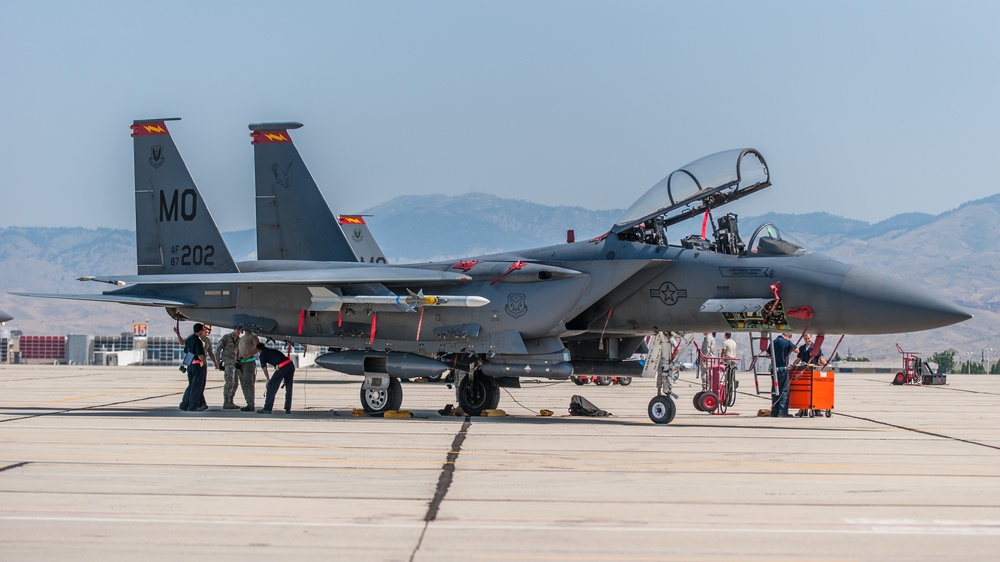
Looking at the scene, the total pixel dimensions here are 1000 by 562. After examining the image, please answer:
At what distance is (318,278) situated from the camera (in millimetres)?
13898

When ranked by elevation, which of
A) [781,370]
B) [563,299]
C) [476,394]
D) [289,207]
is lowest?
[476,394]

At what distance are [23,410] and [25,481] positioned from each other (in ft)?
25.0

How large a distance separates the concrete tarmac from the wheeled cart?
106cm

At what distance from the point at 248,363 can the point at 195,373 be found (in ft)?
2.54

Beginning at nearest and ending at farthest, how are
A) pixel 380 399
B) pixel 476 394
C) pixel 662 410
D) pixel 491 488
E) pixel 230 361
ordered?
pixel 491 488, pixel 662 410, pixel 380 399, pixel 476 394, pixel 230 361

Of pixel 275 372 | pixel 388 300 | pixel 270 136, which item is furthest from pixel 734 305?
pixel 270 136

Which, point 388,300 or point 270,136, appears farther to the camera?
point 270,136

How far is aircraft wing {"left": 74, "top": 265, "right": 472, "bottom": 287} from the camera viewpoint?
13875 millimetres

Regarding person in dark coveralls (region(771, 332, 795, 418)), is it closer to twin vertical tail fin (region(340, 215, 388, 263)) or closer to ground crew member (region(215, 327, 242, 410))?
ground crew member (region(215, 327, 242, 410))

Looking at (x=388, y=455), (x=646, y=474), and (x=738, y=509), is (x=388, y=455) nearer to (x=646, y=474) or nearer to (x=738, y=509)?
(x=646, y=474)

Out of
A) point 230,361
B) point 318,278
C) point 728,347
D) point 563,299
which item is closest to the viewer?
point 563,299

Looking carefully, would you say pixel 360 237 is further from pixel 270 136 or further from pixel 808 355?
pixel 808 355

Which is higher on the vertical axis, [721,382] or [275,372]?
[275,372]

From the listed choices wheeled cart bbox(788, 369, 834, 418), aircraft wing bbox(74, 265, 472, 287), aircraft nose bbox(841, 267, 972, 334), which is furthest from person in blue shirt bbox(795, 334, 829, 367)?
aircraft wing bbox(74, 265, 472, 287)
